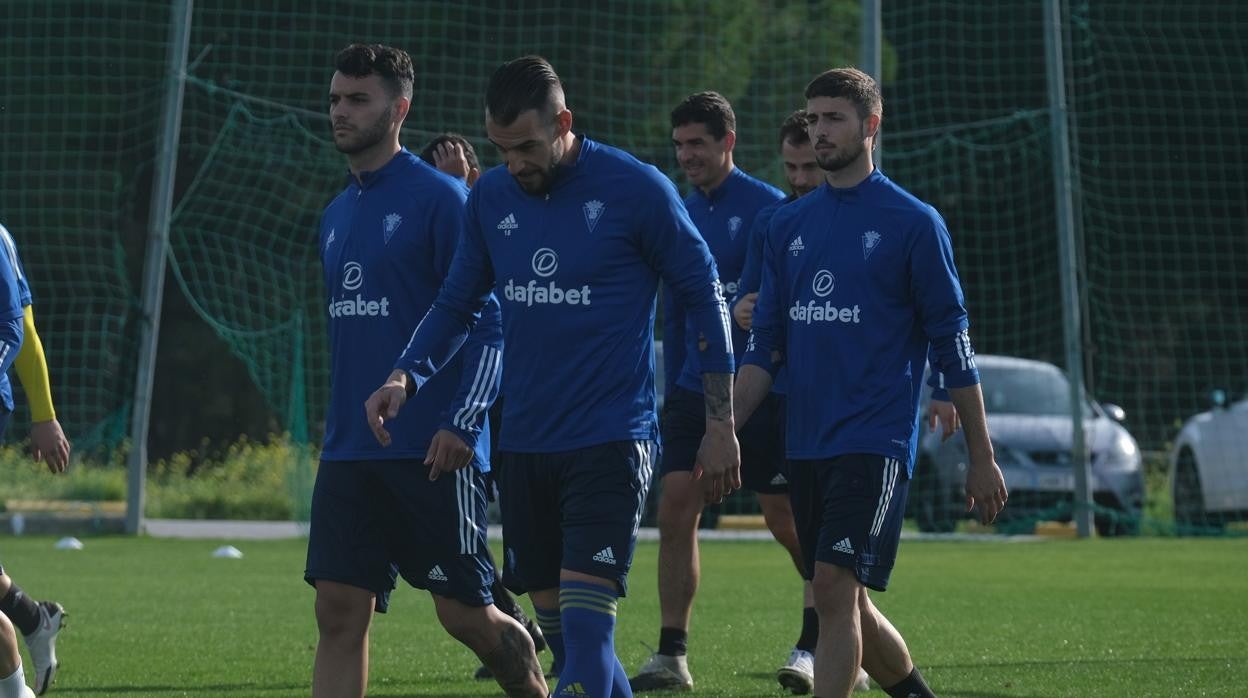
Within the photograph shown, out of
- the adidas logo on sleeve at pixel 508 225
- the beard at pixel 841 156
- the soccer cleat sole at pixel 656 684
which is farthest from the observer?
the soccer cleat sole at pixel 656 684

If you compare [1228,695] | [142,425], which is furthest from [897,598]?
[142,425]

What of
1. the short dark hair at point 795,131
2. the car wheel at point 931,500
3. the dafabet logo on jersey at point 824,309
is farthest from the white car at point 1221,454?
the dafabet logo on jersey at point 824,309

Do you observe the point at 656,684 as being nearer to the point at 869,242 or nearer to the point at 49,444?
the point at 869,242

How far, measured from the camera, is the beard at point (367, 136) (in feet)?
20.0

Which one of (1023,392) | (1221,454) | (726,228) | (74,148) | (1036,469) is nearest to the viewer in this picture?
(726,228)

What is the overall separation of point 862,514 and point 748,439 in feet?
7.67

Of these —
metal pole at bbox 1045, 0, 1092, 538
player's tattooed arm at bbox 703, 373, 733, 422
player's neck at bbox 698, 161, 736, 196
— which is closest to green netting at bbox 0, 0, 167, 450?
metal pole at bbox 1045, 0, 1092, 538

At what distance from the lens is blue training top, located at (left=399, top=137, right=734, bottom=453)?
18.5 ft

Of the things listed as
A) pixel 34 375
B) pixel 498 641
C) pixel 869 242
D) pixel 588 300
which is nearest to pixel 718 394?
pixel 588 300

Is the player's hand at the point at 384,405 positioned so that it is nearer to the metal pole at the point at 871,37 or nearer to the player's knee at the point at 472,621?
the player's knee at the point at 472,621

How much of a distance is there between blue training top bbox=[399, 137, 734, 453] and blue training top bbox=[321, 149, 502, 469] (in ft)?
0.77

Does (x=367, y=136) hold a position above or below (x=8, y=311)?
above

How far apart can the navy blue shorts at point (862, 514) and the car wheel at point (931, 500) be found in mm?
12999

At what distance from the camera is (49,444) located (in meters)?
7.17
